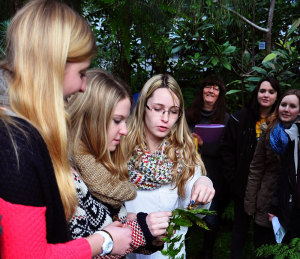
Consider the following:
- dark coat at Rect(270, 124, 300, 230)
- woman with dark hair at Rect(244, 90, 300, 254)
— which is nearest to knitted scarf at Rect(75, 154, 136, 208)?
dark coat at Rect(270, 124, 300, 230)

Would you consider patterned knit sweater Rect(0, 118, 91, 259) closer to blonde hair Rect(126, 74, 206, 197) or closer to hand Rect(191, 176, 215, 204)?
hand Rect(191, 176, 215, 204)

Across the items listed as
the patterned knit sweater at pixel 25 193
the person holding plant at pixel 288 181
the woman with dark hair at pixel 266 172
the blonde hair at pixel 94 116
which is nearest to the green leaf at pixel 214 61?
the woman with dark hair at pixel 266 172

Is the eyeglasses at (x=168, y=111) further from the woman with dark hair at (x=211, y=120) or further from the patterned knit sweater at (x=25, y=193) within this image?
the woman with dark hair at (x=211, y=120)

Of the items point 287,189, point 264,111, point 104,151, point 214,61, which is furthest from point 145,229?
point 214,61

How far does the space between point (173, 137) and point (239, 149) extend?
1.55 metres

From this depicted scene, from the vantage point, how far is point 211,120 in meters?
3.64

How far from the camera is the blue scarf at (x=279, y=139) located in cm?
259

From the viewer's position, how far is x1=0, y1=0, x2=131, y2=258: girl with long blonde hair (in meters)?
0.75

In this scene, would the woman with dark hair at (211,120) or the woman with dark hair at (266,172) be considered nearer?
the woman with dark hair at (266,172)

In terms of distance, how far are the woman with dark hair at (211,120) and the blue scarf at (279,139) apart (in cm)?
92

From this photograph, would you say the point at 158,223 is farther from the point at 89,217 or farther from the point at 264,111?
the point at 264,111

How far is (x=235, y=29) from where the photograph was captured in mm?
5020

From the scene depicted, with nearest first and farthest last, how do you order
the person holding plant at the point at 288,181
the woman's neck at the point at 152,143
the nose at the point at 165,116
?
the nose at the point at 165,116 < the woman's neck at the point at 152,143 < the person holding plant at the point at 288,181

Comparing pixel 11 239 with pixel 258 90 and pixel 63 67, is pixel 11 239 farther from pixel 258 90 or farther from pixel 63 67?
pixel 258 90
